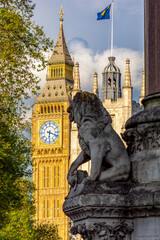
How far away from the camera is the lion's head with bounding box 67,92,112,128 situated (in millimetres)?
8586

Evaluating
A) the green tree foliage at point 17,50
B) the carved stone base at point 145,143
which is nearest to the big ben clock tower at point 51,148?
the green tree foliage at point 17,50

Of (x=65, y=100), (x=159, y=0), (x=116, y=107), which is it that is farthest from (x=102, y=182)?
(x=65, y=100)

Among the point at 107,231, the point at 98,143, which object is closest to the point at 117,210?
the point at 107,231

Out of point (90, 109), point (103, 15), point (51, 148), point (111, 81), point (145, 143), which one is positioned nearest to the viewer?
point (145, 143)

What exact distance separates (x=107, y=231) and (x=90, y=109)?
145 centimetres

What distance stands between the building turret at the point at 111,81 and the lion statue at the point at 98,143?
6875 cm

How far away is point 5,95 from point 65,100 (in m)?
81.3

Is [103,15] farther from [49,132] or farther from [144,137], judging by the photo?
[49,132]

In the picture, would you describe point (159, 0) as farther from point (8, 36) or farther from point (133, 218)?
point (8, 36)

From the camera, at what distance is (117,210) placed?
8070mm

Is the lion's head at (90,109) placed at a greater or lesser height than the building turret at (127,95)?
lesser

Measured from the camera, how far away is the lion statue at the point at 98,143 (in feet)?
27.4

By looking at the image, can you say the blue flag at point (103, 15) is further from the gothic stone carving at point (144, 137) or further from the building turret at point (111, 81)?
the gothic stone carving at point (144, 137)

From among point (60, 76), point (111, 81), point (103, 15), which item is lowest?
point (103, 15)
